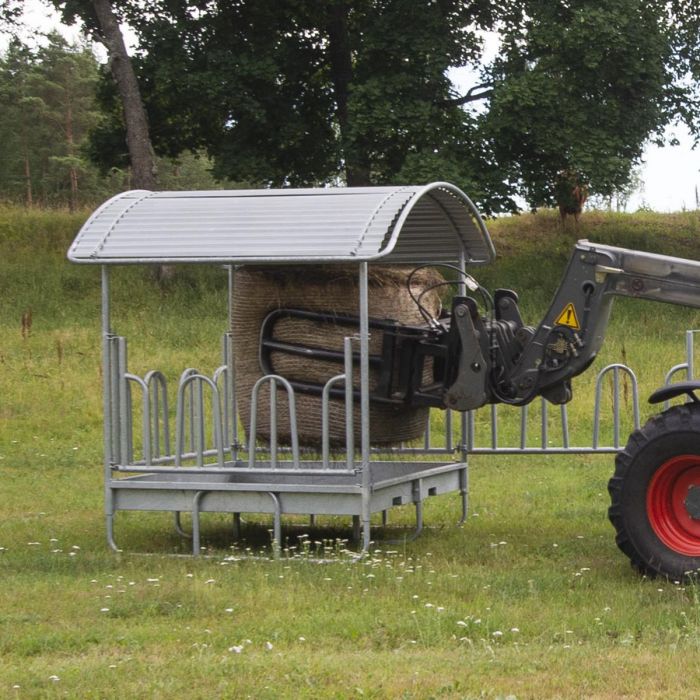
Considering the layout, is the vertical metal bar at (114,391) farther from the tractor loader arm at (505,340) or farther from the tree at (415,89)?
the tree at (415,89)

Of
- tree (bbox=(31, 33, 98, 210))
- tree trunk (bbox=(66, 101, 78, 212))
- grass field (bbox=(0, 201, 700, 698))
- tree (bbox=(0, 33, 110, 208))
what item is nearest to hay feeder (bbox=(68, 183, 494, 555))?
grass field (bbox=(0, 201, 700, 698))

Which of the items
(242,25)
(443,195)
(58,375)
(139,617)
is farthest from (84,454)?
(242,25)

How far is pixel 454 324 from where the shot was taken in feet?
33.2

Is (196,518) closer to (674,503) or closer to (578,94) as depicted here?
(674,503)

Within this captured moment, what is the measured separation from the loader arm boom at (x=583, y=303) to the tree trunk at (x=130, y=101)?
1926 centimetres

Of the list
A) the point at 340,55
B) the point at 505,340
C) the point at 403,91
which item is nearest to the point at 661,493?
the point at 505,340

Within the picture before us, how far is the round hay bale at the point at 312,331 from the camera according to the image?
10.5 m

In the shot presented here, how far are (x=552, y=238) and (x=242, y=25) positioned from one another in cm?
836

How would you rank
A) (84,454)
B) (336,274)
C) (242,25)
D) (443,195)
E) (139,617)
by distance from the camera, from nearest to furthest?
(139,617) < (336,274) < (443,195) < (84,454) < (242,25)

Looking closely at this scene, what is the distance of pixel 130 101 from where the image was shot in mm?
28969

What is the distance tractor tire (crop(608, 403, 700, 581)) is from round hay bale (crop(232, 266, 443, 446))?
218 centimetres

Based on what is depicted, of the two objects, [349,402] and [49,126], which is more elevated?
[49,126]

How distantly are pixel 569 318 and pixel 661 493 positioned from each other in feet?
4.91

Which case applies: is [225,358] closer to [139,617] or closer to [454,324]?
[454,324]
